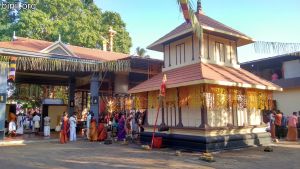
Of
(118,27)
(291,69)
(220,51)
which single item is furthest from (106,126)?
(118,27)

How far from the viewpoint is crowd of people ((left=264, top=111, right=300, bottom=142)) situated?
1483cm

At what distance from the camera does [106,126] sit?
15273 mm

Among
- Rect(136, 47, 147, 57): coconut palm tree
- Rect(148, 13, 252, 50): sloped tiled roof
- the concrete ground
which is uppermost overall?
Rect(136, 47, 147, 57): coconut palm tree

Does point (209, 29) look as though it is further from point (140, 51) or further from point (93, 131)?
point (140, 51)

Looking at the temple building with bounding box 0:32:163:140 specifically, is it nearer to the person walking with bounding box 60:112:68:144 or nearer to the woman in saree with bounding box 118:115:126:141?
the person walking with bounding box 60:112:68:144

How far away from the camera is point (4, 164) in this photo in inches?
330

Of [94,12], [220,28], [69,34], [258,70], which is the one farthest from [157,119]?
[94,12]

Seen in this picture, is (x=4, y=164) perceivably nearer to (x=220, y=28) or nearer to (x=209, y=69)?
(x=209, y=69)

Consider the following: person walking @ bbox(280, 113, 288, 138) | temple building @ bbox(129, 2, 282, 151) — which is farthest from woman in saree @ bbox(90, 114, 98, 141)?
person walking @ bbox(280, 113, 288, 138)

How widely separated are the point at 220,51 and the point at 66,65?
7.78m

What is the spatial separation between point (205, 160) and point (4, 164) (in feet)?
20.9

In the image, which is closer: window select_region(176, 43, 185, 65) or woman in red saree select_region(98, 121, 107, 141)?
window select_region(176, 43, 185, 65)

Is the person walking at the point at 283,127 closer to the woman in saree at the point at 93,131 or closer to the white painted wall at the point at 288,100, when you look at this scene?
the white painted wall at the point at 288,100

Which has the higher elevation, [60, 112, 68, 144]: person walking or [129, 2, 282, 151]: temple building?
[129, 2, 282, 151]: temple building
